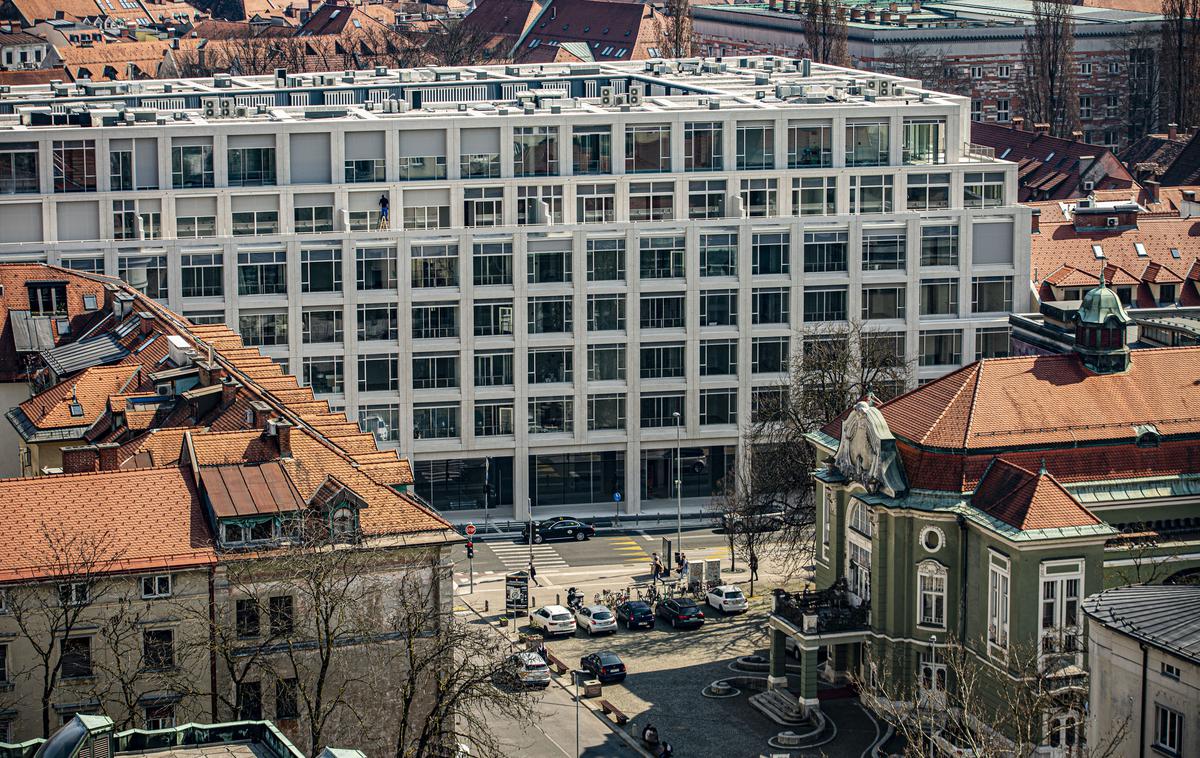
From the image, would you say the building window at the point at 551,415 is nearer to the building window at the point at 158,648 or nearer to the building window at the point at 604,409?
the building window at the point at 604,409

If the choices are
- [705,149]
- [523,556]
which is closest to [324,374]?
[523,556]

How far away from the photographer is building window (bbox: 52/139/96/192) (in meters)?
156

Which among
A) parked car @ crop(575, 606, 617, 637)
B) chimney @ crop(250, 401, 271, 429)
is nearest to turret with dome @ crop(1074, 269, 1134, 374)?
parked car @ crop(575, 606, 617, 637)

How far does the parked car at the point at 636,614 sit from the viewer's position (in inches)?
5167

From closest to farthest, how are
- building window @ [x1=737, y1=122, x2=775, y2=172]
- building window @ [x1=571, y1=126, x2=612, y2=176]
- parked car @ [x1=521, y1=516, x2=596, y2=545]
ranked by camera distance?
1. parked car @ [x1=521, y1=516, x2=596, y2=545]
2. building window @ [x1=571, y1=126, x2=612, y2=176]
3. building window @ [x1=737, y1=122, x2=775, y2=172]

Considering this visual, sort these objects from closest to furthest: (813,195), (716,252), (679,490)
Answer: (679,490) → (716,252) → (813,195)

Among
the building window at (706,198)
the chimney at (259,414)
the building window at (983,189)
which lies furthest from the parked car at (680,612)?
the building window at (983,189)

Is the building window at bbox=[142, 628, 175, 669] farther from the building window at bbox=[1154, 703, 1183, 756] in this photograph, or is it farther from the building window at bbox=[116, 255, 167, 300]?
the building window at bbox=[116, 255, 167, 300]

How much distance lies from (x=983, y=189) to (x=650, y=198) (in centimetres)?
2303

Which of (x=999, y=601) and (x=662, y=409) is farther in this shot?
(x=662, y=409)

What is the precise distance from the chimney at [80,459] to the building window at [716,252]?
61634mm

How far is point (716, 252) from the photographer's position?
6275 inches

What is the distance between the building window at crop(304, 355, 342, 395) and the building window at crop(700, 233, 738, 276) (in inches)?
983

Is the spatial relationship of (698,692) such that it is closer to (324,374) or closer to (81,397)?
(81,397)
